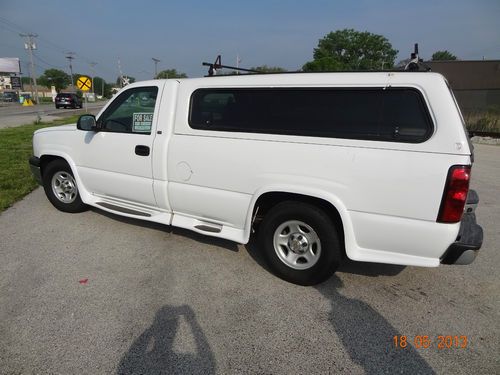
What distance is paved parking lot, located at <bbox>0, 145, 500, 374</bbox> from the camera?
2.38 m

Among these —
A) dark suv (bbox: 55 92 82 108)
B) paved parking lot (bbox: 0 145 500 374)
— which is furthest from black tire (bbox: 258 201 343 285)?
dark suv (bbox: 55 92 82 108)

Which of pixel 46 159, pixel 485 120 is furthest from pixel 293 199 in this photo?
pixel 485 120

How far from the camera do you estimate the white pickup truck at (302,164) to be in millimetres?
2631

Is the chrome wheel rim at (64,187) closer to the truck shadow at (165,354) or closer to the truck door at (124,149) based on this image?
the truck door at (124,149)

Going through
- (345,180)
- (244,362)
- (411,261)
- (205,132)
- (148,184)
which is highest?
(205,132)

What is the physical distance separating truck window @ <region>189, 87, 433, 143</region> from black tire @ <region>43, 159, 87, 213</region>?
2.33 metres

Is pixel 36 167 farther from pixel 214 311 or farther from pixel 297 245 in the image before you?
pixel 297 245

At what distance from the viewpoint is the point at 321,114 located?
2992 mm

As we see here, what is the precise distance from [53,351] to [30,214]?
3276 mm

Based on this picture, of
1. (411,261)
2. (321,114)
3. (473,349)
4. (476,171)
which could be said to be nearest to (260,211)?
(321,114)

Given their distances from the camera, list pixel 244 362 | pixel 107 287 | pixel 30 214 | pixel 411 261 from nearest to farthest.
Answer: pixel 244 362 → pixel 411 261 → pixel 107 287 → pixel 30 214

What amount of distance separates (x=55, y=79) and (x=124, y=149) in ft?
387

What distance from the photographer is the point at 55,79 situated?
335 feet

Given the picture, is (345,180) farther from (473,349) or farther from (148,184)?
(148,184)
